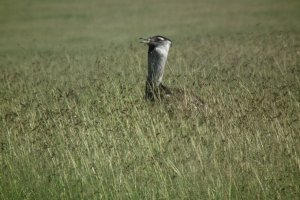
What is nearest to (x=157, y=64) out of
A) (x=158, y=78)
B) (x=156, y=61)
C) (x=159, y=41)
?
(x=156, y=61)

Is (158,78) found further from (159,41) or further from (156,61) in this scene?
(159,41)

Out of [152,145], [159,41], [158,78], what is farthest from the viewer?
[159,41]

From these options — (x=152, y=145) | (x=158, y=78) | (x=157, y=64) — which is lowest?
(x=152, y=145)

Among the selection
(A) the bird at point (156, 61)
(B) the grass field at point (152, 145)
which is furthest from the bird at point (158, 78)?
(B) the grass field at point (152, 145)

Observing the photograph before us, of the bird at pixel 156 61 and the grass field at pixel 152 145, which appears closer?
the grass field at pixel 152 145

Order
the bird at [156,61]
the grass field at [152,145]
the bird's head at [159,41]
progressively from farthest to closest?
the bird's head at [159,41] → the bird at [156,61] → the grass field at [152,145]

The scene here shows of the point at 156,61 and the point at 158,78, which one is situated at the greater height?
the point at 156,61

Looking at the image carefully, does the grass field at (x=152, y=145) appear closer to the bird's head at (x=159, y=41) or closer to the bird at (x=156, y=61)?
the bird at (x=156, y=61)

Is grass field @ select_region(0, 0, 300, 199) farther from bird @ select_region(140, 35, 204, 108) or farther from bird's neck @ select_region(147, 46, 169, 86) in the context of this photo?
bird's neck @ select_region(147, 46, 169, 86)

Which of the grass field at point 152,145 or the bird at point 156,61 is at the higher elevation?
the bird at point 156,61

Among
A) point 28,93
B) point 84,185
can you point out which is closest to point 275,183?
point 84,185

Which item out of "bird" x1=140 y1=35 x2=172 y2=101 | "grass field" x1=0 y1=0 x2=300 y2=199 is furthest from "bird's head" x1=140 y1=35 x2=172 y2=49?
"grass field" x1=0 y1=0 x2=300 y2=199

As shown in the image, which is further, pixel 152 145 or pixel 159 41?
pixel 159 41

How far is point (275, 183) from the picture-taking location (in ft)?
17.7
